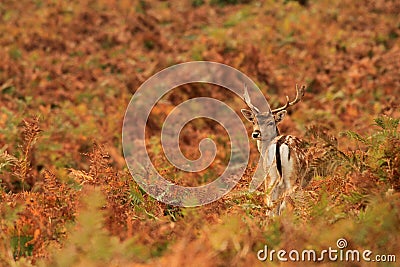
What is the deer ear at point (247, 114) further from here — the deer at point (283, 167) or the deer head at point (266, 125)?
the deer at point (283, 167)

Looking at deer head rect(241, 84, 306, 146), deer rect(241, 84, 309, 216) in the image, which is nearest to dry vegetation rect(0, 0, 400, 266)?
deer rect(241, 84, 309, 216)

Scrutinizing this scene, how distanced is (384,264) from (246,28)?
1407 cm

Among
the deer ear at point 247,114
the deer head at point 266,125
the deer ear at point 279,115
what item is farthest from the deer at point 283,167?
the deer ear at point 247,114

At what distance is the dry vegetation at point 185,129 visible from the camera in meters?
4.86

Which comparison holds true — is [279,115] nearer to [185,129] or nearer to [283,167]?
[283,167]

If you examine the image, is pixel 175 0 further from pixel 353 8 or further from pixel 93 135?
pixel 93 135

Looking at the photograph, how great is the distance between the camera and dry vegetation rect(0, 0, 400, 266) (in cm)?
486

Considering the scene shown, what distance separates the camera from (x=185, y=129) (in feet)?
42.4

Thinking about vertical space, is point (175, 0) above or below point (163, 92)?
above

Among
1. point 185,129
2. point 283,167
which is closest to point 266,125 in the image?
point 283,167

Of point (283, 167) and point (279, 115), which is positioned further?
point (279, 115)

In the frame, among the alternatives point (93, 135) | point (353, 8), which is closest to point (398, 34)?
point (353, 8)

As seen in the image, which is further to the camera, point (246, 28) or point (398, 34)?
point (246, 28)

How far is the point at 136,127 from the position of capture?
13.2 m
